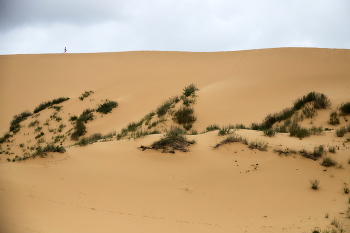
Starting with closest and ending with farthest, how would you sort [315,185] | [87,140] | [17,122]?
[315,185] → [87,140] → [17,122]

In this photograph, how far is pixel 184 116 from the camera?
47.9ft

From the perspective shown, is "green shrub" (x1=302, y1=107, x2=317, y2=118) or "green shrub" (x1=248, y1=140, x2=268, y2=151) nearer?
"green shrub" (x1=248, y1=140, x2=268, y2=151)

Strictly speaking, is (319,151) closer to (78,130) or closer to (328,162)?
(328,162)

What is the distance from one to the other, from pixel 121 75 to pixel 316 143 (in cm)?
2334

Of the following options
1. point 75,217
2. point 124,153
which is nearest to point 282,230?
point 75,217

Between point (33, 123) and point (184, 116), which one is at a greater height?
point (184, 116)

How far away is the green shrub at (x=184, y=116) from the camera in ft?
47.4

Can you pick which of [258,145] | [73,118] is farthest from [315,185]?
[73,118]

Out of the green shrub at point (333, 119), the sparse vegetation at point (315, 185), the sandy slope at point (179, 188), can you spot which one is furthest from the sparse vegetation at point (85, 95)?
the sparse vegetation at point (315, 185)

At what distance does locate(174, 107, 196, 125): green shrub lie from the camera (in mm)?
14438

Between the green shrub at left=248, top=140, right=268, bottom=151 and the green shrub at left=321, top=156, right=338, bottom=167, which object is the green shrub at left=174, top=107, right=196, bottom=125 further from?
the green shrub at left=321, top=156, right=338, bottom=167

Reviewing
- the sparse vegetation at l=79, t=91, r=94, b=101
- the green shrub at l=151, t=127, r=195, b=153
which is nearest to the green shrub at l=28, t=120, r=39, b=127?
the sparse vegetation at l=79, t=91, r=94, b=101

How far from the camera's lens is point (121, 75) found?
2920 cm

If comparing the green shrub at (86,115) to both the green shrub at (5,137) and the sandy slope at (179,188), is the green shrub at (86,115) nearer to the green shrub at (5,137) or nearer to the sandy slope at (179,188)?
the green shrub at (5,137)
